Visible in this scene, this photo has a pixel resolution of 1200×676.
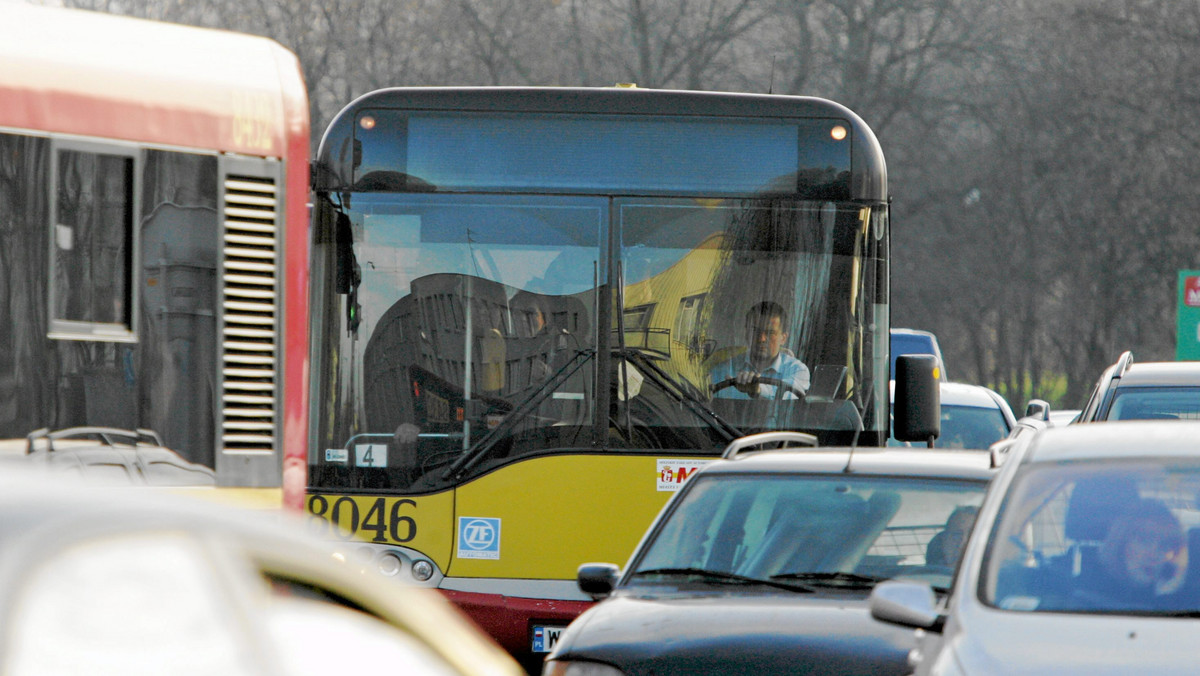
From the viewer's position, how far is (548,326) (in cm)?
803

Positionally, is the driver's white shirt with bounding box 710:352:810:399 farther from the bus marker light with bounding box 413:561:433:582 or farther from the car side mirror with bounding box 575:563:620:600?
the car side mirror with bounding box 575:563:620:600

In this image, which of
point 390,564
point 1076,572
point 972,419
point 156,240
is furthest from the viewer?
point 972,419

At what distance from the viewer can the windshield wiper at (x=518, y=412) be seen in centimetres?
795

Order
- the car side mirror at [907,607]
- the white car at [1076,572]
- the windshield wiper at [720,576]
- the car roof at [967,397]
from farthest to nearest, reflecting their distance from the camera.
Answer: the car roof at [967,397] < the windshield wiper at [720,576] < the car side mirror at [907,607] < the white car at [1076,572]

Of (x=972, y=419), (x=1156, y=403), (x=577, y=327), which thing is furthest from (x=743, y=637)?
(x=972, y=419)

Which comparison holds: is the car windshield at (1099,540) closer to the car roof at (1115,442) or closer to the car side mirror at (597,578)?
the car roof at (1115,442)

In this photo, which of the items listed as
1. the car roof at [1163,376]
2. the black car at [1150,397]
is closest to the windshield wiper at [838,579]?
the black car at [1150,397]

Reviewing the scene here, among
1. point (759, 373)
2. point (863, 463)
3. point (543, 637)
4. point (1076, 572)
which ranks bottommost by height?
point (543, 637)

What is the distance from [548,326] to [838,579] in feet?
8.24

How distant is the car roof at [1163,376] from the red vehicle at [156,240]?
6187 mm

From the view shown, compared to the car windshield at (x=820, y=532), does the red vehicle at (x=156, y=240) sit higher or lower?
higher

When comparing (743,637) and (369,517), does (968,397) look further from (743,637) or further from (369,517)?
(743,637)

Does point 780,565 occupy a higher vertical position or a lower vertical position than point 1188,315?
lower

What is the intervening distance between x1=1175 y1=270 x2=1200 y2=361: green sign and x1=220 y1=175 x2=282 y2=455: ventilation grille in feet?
67.1
